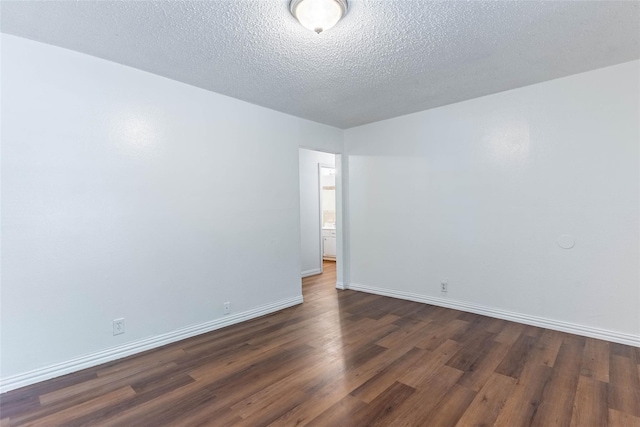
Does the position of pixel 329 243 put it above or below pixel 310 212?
below

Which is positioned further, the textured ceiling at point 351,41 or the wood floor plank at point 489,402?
the textured ceiling at point 351,41

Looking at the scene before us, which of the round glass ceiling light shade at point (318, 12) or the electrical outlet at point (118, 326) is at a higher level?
the round glass ceiling light shade at point (318, 12)

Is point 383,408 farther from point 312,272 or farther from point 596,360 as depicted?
point 312,272

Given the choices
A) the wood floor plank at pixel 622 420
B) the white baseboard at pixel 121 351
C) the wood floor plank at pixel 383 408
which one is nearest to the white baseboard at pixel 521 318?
the wood floor plank at pixel 622 420

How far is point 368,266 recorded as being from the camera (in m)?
4.94

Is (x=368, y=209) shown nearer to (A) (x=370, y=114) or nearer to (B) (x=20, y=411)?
(A) (x=370, y=114)

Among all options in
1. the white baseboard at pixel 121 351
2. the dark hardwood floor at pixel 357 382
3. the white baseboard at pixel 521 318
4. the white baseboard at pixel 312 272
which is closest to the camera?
the dark hardwood floor at pixel 357 382

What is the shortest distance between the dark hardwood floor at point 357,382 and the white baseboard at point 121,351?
0.22 ft

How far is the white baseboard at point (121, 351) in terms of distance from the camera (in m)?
2.36

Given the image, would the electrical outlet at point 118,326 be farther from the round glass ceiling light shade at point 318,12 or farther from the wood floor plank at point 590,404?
the wood floor plank at point 590,404

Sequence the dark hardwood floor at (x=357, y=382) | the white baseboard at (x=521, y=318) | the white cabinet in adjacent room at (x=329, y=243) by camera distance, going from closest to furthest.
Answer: the dark hardwood floor at (x=357, y=382) → the white baseboard at (x=521, y=318) → the white cabinet in adjacent room at (x=329, y=243)

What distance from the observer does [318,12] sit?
1.97 m

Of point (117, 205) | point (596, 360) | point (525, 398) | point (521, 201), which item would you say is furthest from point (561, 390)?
point (117, 205)

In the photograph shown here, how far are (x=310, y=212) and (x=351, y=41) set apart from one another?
426cm
